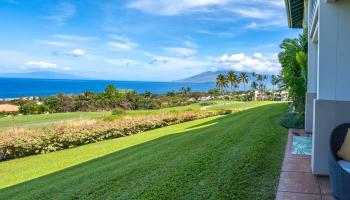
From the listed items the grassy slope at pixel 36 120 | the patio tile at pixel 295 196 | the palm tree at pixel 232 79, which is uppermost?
the palm tree at pixel 232 79

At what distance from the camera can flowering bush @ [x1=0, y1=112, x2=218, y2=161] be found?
11.8 m

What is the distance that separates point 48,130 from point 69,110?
1790 centimetres

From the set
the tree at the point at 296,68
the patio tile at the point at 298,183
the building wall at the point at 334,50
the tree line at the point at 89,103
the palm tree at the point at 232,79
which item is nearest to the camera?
the patio tile at the point at 298,183

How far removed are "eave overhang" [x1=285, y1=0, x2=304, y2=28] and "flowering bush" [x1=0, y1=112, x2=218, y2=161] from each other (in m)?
8.28

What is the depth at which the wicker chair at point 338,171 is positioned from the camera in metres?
3.85

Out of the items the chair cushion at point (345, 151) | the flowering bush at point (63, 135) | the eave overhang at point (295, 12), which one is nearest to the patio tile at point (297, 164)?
the chair cushion at point (345, 151)

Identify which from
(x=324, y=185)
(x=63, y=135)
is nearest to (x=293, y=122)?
(x=324, y=185)

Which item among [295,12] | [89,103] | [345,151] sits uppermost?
[295,12]

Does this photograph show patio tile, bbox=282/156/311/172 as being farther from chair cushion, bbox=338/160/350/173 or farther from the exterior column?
chair cushion, bbox=338/160/350/173

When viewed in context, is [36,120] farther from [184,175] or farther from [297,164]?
[297,164]

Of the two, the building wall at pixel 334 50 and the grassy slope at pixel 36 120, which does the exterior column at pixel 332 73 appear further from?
the grassy slope at pixel 36 120

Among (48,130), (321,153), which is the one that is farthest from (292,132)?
(48,130)

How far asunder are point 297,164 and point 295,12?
39.4 ft

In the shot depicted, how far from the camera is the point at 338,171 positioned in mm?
3996
